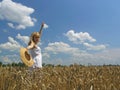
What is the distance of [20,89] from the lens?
5.48 m

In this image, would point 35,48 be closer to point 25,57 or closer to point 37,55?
point 37,55

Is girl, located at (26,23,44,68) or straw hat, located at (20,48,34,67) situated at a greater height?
girl, located at (26,23,44,68)

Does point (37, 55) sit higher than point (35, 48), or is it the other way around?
point (35, 48)

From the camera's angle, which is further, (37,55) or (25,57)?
(37,55)

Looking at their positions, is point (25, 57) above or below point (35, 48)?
below

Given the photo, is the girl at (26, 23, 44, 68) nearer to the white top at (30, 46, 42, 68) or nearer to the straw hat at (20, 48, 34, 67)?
the white top at (30, 46, 42, 68)

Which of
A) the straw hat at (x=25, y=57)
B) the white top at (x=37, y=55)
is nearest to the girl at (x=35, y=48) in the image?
the white top at (x=37, y=55)

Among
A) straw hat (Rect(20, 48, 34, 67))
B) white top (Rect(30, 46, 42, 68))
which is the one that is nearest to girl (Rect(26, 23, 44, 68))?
white top (Rect(30, 46, 42, 68))

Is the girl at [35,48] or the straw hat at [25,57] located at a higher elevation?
the girl at [35,48]

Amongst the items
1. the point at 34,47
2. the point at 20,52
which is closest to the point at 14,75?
the point at 20,52

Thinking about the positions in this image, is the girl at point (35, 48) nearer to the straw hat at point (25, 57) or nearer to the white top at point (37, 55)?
the white top at point (37, 55)

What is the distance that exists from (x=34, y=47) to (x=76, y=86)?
7054mm

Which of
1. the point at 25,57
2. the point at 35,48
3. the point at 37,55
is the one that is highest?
the point at 35,48

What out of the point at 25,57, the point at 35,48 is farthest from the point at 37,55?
the point at 25,57
